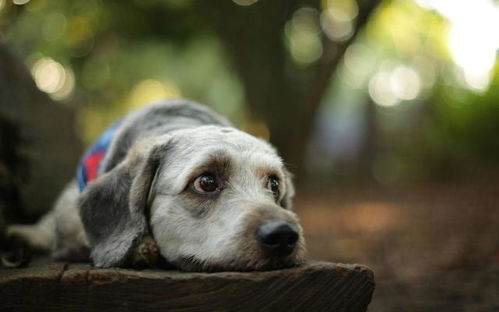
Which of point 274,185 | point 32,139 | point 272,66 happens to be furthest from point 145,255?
point 272,66

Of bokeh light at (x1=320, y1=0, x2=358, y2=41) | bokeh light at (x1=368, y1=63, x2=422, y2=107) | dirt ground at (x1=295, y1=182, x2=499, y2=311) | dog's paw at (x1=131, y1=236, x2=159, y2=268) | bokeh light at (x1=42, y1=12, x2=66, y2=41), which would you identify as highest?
bokeh light at (x1=368, y1=63, x2=422, y2=107)

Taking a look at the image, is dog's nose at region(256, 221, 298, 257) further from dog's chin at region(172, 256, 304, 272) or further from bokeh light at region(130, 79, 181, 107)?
bokeh light at region(130, 79, 181, 107)

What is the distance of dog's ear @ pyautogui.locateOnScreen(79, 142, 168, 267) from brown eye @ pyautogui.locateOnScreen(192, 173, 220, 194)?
15.1 inches

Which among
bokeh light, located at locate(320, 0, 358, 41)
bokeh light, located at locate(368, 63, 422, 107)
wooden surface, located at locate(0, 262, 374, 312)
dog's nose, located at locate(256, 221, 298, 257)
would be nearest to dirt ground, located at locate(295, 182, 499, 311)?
wooden surface, located at locate(0, 262, 374, 312)

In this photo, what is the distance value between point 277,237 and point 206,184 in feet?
2.34

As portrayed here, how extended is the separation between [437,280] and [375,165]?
15.7 m

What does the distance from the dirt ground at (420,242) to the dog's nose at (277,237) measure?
1.54 metres

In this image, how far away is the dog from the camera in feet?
10.3

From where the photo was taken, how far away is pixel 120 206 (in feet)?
12.5

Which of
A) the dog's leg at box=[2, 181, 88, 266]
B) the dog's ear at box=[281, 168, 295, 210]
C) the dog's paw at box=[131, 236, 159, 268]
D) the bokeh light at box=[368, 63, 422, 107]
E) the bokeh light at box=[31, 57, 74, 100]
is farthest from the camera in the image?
the bokeh light at box=[368, 63, 422, 107]

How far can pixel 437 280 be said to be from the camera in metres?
5.11

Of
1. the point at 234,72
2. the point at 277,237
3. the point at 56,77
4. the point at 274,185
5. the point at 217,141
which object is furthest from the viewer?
the point at 56,77

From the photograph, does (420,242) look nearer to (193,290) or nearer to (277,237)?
(277,237)

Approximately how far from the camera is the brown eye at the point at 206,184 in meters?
3.61
